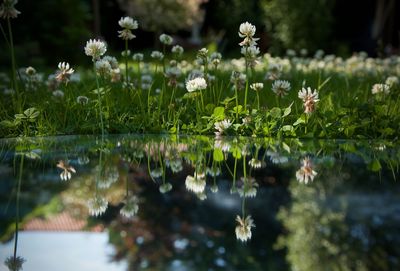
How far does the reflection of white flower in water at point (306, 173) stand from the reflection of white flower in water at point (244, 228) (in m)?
0.48

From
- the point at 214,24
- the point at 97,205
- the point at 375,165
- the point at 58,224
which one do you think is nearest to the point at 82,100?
the point at 375,165

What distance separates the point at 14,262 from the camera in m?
1.18

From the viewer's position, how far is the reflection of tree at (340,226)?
119cm

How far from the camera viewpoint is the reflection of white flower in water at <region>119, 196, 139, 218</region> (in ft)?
4.99

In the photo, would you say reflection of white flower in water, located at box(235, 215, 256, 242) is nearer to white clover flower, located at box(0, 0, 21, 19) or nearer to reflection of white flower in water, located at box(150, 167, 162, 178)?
reflection of white flower in water, located at box(150, 167, 162, 178)

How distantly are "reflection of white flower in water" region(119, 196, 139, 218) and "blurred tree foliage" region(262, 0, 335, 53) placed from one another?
1248 centimetres

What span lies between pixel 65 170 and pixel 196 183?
1.61 ft

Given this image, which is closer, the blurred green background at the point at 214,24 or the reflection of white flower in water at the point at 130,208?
the reflection of white flower in water at the point at 130,208

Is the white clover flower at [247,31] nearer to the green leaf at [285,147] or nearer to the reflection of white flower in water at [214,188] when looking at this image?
the green leaf at [285,147]

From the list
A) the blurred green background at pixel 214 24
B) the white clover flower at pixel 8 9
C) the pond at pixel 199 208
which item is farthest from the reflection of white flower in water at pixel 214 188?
the blurred green background at pixel 214 24

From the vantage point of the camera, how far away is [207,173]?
6.95 ft

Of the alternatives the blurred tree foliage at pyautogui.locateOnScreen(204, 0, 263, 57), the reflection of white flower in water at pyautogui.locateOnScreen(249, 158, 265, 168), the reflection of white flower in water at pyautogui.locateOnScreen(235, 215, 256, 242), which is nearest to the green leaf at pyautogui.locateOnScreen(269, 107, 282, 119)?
the reflection of white flower in water at pyautogui.locateOnScreen(249, 158, 265, 168)

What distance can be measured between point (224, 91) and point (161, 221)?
2.90 metres

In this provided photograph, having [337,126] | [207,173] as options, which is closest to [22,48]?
[337,126]
